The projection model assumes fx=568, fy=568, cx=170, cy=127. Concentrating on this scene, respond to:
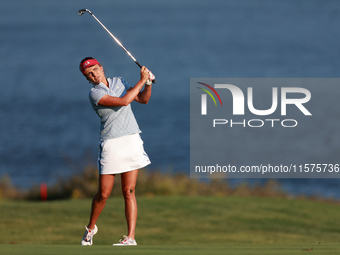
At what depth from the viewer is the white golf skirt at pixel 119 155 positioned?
5.38 meters

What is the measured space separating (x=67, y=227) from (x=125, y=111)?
3.81 metres

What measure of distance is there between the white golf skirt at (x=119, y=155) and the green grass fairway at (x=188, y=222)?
2241 mm

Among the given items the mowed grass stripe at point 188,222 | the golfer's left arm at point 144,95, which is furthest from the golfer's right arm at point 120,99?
the mowed grass stripe at point 188,222

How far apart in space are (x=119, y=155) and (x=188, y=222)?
3.81 meters

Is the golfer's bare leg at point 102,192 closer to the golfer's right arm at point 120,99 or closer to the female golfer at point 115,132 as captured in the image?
the female golfer at point 115,132

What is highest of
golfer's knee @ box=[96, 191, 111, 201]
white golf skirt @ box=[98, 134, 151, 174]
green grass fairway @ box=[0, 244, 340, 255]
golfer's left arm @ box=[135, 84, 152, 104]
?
golfer's left arm @ box=[135, 84, 152, 104]

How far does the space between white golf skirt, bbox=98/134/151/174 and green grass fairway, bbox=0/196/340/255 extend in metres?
2.24

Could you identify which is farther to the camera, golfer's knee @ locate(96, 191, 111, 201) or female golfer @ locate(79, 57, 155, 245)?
golfer's knee @ locate(96, 191, 111, 201)

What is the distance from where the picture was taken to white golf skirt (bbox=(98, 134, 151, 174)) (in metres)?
5.38

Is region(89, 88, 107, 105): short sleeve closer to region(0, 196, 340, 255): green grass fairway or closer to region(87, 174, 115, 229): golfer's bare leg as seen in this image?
region(87, 174, 115, 229): golfer's bare leg

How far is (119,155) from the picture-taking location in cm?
538

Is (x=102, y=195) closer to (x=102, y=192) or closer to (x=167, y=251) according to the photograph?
(x=102, y=192)

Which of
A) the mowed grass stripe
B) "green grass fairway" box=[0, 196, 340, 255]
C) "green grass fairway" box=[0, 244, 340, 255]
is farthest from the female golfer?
the mowed grass stripe

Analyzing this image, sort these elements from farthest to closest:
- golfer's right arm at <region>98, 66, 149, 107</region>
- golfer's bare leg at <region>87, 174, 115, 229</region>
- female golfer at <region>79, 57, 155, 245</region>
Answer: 1. golfer's bare leg at <region>87, 174, 115, 229</region>
2. female golfer at <region>79, 57, 155, 245</region>
3. golfer's right arm at <region>98, 66, 149, 107</region>
